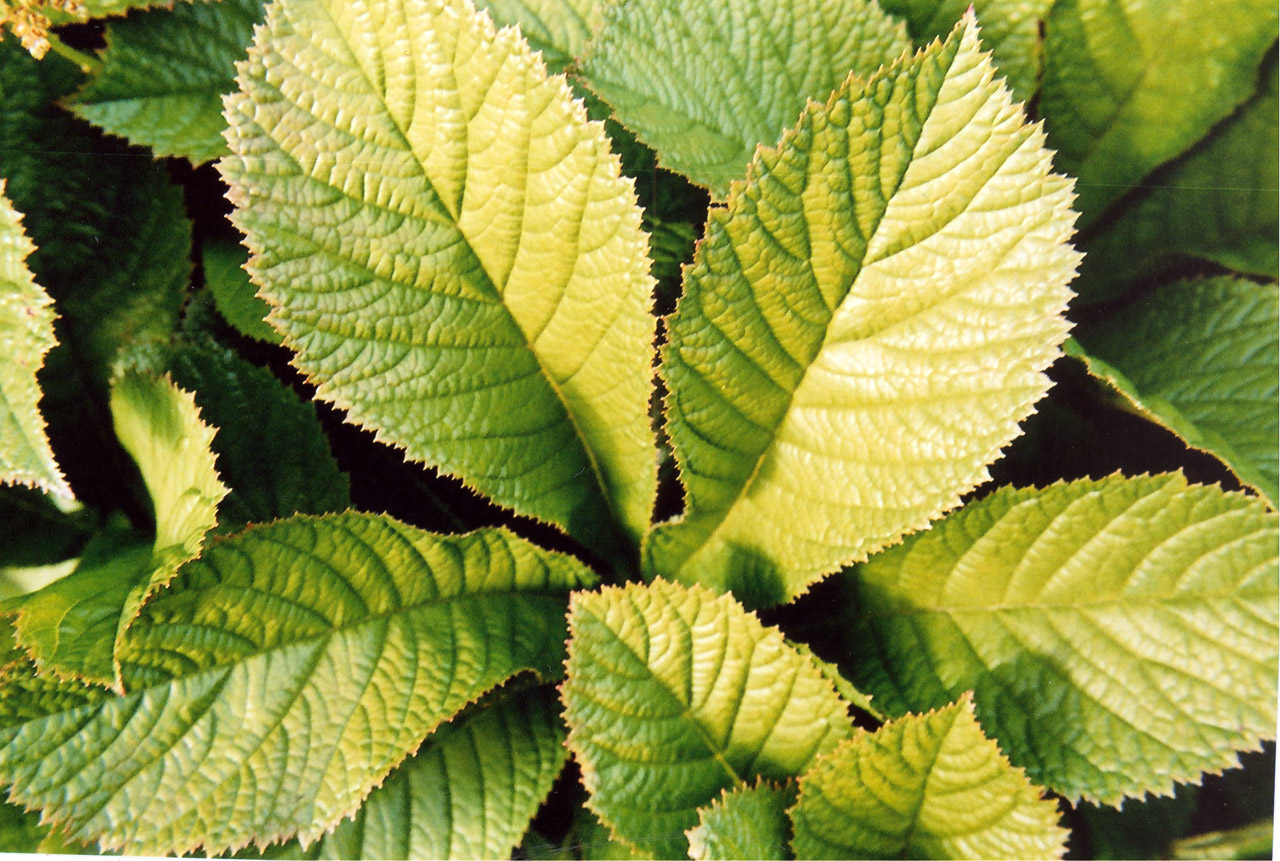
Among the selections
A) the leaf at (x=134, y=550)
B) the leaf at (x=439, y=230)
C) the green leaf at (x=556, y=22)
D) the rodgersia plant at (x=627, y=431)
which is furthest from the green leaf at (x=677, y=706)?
the green leaf at (x=556, y=22)

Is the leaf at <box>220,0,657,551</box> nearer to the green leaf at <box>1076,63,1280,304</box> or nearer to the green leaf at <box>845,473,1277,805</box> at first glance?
the green leaf at <box>845,473,1277,805</box>

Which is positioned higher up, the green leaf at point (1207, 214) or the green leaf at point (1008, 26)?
the green leaf at point (1008, 26)

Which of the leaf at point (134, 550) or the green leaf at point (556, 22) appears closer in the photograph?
the leaf at point (134, 550)

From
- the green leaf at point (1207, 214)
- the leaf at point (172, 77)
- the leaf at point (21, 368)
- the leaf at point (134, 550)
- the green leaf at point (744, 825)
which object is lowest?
the green leaf at point (744, 825)

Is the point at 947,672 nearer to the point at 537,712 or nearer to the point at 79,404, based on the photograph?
the point at 537,712

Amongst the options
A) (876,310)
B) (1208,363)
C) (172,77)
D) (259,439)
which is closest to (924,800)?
(876,310)

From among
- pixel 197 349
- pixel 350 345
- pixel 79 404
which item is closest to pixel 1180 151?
pixel 350 345

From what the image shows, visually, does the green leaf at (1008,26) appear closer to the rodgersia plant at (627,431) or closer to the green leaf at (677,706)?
the rodgersia plant at (627,431)
